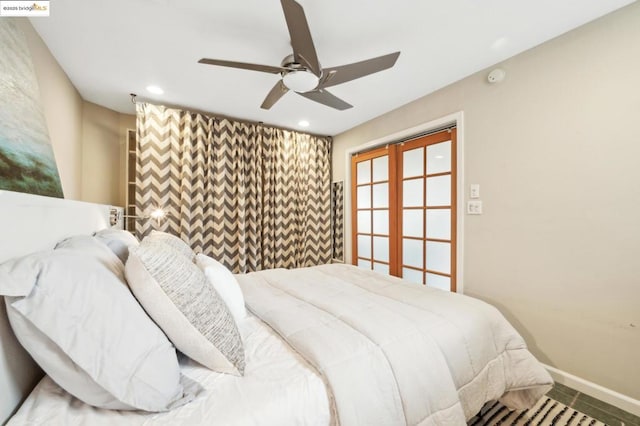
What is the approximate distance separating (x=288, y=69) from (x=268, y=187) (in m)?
1.87

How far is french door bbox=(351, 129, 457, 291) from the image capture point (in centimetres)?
253

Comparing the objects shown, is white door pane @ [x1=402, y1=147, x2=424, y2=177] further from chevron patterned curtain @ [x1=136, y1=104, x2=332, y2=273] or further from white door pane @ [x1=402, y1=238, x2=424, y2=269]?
chevron patterned curtain @ [x1=136, y1=104, x2=332, y2=273]

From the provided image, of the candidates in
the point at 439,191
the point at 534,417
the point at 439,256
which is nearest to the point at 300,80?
the point at 439,191

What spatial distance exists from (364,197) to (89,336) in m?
3.20

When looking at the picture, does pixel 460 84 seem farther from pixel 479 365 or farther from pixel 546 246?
pixel 479 365

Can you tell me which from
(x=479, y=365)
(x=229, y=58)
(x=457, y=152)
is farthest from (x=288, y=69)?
(x=479, y=365)

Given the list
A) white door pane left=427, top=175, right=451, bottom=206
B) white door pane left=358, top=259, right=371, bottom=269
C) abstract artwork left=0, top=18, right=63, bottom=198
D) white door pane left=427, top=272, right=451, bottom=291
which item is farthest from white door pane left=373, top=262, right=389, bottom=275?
abstract artwork left=0, top=18, right=63, bottom=198

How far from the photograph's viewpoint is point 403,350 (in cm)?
101

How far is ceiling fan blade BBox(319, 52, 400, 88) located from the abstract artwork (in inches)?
64.3

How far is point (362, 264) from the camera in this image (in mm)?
3578

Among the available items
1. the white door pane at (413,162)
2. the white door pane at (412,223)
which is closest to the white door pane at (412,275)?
the white door pane at (412,223)

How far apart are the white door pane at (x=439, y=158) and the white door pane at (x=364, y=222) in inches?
41.4

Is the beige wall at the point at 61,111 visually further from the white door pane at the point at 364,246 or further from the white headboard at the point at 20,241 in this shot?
the white door pane at the point at 364,246

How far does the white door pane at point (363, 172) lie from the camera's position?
345cm
